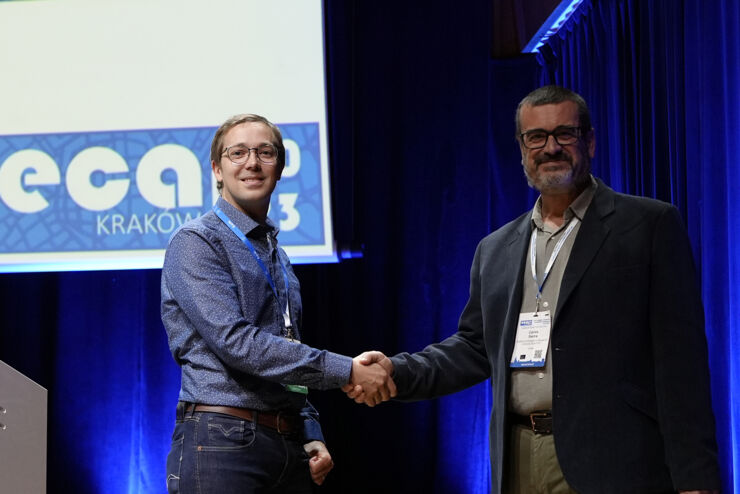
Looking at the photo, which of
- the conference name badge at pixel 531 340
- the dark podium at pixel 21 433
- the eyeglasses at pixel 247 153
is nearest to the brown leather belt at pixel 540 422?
the conference name badge at pixel 531 340

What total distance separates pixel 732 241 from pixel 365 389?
1.43 metres

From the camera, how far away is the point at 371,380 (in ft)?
8.39

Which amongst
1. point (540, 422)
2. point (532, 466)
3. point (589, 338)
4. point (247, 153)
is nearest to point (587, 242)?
point (589, 338)

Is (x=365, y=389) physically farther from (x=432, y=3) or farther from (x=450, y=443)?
(x=432, y=3)

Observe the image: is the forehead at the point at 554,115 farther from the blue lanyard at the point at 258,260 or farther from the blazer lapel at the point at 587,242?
the blue lanyard at the point at 258,260

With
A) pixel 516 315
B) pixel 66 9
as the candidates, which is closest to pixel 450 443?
pixel 516 315

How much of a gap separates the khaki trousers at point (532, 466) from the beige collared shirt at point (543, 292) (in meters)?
0.07

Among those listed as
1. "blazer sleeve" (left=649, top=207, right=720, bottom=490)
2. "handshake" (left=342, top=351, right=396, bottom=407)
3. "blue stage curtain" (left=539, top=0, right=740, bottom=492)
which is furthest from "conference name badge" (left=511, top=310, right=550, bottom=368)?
"blue stage curtain" (left=539, top=0, right=740, bottom=492)

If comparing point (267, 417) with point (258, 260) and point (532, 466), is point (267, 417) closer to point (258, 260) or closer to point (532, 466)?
point (258, 260)

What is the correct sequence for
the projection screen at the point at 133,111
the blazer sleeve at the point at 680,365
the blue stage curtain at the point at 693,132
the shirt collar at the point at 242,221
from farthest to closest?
the projection screen at the point at 133,111 → the blue stage curtain at the point at 693,132 → the shirt collar at the point at 242,221 → the blazer sleeve at the point at 680,365

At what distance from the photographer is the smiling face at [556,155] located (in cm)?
235

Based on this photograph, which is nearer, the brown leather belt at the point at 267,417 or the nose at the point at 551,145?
the brown leather belt at the point at 267,417

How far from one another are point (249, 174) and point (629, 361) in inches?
46.5

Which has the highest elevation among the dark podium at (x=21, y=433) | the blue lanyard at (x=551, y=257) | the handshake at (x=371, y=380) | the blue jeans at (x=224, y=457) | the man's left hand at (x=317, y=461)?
the blue lanyard at (x=551, y=257)
